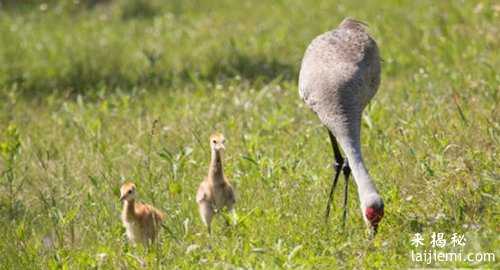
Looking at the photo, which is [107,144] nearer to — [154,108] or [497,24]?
[154,108]

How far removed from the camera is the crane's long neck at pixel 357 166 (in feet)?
20.9

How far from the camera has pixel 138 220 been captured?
22.5 feet

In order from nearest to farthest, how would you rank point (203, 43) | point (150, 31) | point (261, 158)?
point (261, 158), point (203, 43), point (150, 31)

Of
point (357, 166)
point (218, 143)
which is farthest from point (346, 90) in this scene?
point (218, 143)

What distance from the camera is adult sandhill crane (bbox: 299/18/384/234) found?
257 inches

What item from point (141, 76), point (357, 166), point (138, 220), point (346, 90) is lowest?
point (138, 220)

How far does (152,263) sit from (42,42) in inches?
339

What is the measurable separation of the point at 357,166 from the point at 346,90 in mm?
728

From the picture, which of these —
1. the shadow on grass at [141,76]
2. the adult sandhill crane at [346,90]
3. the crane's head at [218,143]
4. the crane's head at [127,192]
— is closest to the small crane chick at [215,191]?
the crane's head at [218,143]

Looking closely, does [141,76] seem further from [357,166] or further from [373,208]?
[373,208]

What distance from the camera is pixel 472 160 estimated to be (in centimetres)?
738

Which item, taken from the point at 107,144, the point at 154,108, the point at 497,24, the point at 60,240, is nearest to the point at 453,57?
the point at 497,24

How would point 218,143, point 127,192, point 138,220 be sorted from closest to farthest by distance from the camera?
point 127,192 → point 138,220 → point 218,143

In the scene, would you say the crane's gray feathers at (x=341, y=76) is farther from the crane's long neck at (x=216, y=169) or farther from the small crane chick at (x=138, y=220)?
the small crane chick at (x=138, y=220)
